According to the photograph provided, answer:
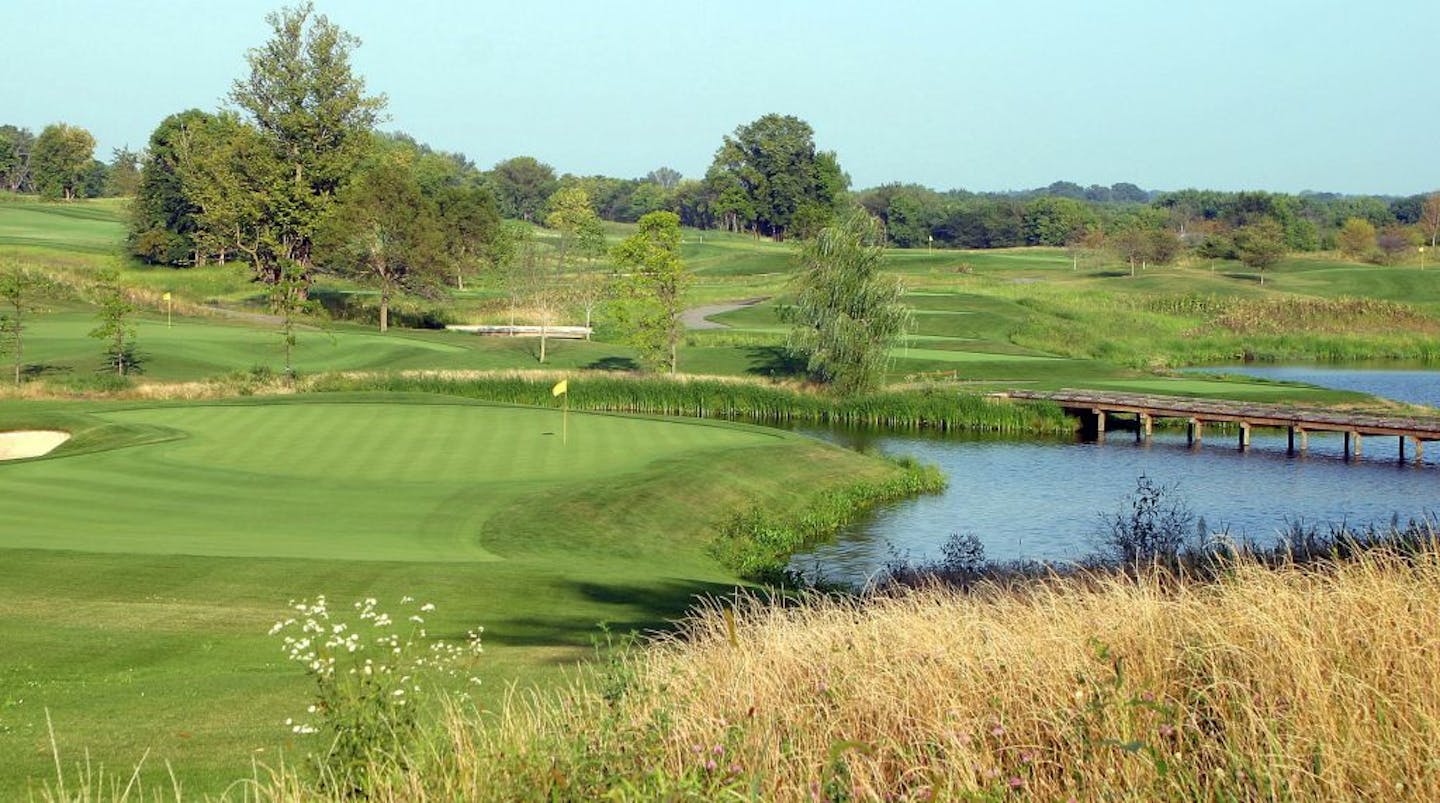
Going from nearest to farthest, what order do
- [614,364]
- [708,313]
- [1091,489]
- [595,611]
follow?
[595,611]
[1091,489]
[614,364]
[708,313]

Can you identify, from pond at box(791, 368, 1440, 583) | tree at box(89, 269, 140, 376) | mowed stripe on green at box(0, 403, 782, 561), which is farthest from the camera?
tree at box(89, 269, 140, 376)

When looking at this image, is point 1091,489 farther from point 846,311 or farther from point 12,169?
point 12,169

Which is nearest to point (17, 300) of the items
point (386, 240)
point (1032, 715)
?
point (386, 240)

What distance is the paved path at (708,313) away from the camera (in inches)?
3369

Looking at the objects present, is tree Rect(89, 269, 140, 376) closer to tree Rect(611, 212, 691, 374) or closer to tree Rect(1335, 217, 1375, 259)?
tree Rect(611, 212, 691, 374)

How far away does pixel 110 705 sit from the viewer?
11.4m

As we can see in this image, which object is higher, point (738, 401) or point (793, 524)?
point (738, 401)

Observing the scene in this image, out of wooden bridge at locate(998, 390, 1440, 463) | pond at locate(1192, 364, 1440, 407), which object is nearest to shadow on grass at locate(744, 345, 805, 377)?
wooden bridge at locate(998, 390, 1440, 463)

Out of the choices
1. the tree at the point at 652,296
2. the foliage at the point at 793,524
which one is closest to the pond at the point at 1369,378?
the tree at the point at 652,296

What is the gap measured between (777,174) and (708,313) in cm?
7477

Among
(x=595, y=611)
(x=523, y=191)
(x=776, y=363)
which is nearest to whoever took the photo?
(x=595, y=611)

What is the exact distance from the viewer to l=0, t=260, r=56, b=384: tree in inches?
1890

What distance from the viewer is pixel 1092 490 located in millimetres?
38688

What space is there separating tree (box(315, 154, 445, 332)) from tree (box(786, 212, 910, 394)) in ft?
74.0
